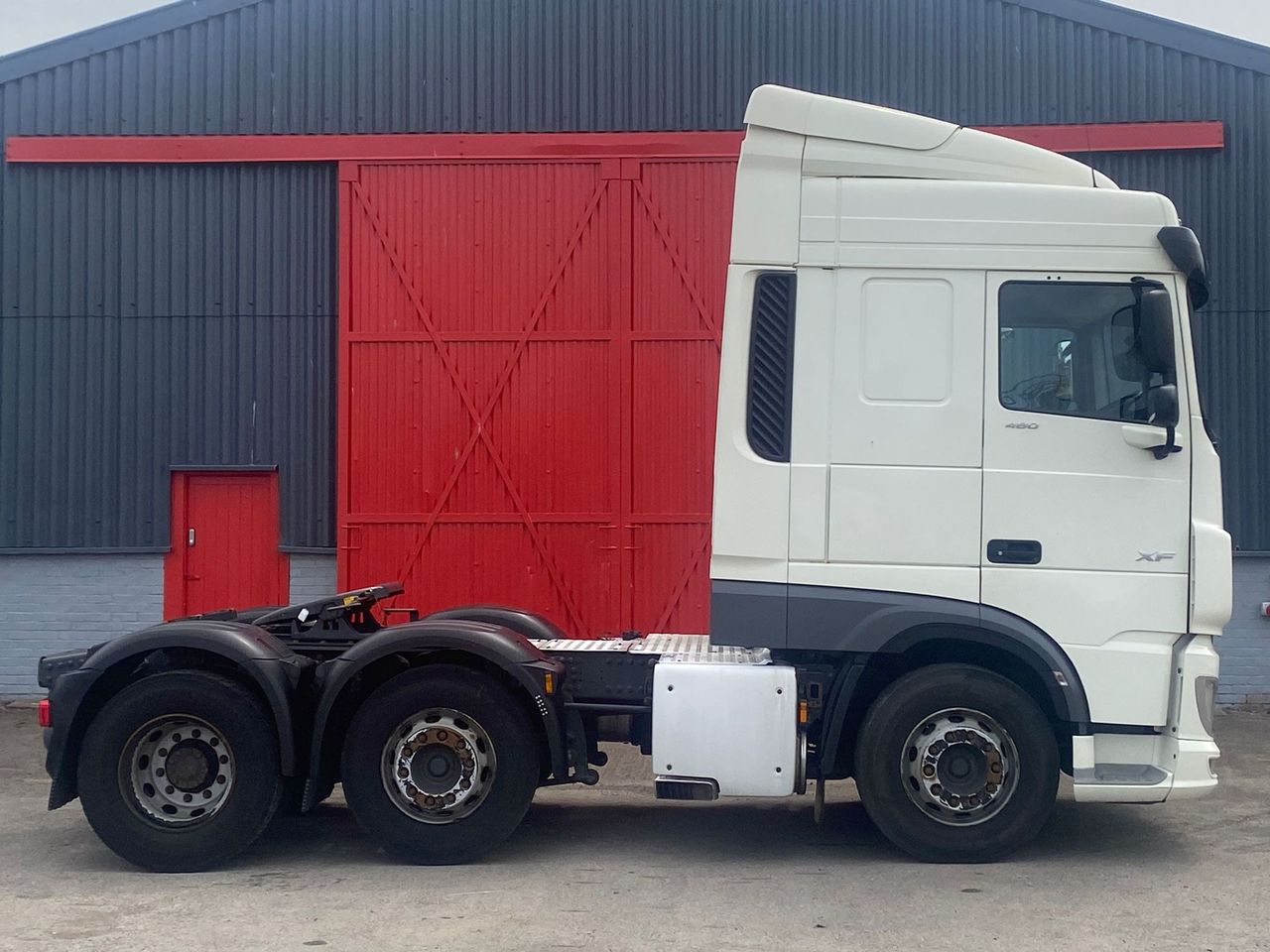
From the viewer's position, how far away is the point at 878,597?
6.37 meters

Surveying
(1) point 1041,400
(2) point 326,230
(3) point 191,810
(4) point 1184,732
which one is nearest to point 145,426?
(2) point 326,230

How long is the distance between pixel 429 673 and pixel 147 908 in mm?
1750

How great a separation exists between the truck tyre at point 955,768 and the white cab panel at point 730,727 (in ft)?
1.48

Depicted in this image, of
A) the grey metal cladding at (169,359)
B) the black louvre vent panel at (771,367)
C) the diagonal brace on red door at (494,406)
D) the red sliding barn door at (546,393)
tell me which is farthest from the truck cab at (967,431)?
the grey metal cladding at (169,359)

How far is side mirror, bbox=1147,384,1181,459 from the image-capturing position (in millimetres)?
6066

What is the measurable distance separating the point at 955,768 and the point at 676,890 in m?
1.58

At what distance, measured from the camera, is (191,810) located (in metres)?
6.57

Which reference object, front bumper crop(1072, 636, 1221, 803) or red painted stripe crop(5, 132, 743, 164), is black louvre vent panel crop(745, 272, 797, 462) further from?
red painted stripe crop(5, 132, 743, 164)

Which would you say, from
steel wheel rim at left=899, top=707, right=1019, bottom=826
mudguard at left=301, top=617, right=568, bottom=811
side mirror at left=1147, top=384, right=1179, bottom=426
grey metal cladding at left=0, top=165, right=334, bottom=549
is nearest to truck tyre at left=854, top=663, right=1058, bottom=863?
steel wheel rim at left=899, top=707, right=1019, bottom=826

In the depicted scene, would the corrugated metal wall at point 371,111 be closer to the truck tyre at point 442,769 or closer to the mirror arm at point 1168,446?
the truck tyre at point 442,769

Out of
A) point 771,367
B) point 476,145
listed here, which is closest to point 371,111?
point 476,145

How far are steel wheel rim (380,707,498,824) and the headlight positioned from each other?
12.0ft

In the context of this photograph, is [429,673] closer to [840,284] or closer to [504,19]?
[840,284]

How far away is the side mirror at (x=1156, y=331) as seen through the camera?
601 centimetres
